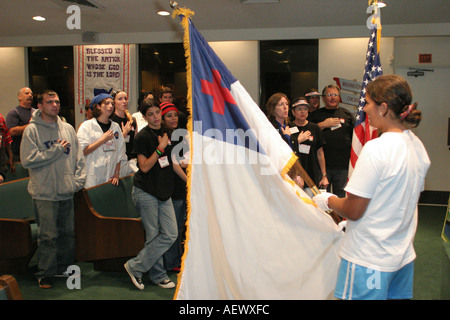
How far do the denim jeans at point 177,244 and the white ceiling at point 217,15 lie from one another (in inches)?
125

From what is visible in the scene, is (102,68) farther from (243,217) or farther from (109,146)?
(243,217)

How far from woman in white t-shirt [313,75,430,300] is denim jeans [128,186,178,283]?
1.98 meters

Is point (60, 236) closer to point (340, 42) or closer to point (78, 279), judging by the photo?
point (78, 279)

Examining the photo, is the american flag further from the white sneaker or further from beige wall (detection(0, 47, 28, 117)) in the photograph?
beige wall (detection(0, 47, 28, 117))

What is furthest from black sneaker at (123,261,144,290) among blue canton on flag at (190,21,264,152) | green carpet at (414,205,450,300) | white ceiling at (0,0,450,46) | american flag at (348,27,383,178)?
white ceiling at (0,0,450,46)

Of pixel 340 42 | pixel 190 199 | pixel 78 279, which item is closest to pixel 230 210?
pixel 190 199

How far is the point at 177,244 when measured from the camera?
405 centimetres

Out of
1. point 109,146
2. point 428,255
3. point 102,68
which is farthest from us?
point 102,68

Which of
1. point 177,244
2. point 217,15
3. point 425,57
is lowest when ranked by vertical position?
point 177,244

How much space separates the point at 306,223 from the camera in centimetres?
213

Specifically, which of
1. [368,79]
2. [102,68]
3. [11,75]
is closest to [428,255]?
[368,79]

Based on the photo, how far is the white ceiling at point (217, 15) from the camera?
582cm

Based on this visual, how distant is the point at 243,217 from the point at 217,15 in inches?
199

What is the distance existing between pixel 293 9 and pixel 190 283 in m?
5.07
